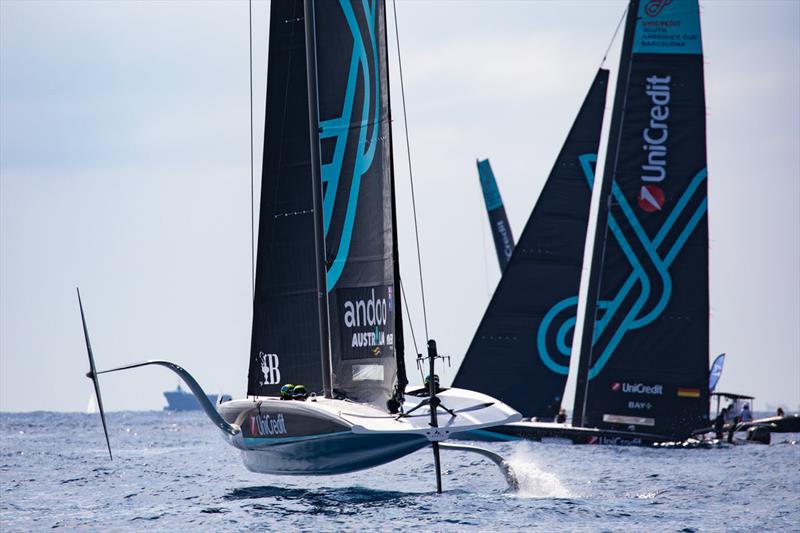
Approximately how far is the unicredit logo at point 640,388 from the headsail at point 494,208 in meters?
11.2

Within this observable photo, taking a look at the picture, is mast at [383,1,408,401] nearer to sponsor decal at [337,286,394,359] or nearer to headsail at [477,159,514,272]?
sponsor decal at [337,286,394,359]

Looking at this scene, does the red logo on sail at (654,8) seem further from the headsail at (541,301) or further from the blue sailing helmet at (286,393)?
the blue sailing helmet at (286,393)

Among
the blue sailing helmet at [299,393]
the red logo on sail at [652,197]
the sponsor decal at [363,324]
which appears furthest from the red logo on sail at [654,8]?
the blue sailing helmet at [299,393]

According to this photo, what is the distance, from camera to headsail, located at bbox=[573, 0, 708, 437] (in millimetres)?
34875

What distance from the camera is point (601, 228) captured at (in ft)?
117

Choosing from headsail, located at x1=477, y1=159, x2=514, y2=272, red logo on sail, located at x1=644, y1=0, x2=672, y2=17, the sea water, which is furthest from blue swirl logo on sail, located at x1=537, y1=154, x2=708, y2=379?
headsail, located at x1=477, y1=159, x2=514, y2=272

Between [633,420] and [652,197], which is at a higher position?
[652,197]

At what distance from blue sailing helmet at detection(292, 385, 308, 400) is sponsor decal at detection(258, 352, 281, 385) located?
1149mm

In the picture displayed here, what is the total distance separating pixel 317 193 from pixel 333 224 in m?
0.61

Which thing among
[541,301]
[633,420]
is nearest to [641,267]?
[541,301]

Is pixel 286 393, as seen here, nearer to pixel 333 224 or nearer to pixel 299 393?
pixel 299 393

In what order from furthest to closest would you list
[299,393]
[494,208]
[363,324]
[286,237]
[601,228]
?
1. [494,208]
2. [601,228]
3. [286,237]
4. [363,324]
5. [299,393]

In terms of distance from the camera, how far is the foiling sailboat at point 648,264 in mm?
34844

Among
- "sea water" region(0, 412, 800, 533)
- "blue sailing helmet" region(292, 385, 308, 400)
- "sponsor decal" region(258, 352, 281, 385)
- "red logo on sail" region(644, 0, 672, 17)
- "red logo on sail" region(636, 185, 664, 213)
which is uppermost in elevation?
"red logo on sail" region(644, 0, 672, 17)
